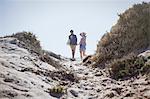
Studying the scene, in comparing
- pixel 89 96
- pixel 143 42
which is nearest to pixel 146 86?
pixel 89 96

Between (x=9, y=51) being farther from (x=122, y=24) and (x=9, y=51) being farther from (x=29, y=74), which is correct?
(x=122, y=24)

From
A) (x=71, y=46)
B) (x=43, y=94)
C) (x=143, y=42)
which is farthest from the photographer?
(x=71, y=46)

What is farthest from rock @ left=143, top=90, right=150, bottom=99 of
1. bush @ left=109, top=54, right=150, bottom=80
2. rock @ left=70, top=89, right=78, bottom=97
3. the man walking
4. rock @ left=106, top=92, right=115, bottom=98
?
the man walking

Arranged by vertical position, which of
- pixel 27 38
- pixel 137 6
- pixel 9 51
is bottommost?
pixel 9 51

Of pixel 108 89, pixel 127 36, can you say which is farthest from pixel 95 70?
pixel 108 89

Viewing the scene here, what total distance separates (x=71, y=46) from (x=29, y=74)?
41.2ft

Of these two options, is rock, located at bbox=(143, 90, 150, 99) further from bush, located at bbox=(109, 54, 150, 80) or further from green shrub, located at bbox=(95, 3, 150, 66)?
green shrub, located at bbox=(95, 3, 150, 66)

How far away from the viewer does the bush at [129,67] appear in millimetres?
12728

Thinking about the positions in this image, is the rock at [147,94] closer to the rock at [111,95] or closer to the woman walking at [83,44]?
the rock at [111,95]

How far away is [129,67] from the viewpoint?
Answer: 13148 millimetres

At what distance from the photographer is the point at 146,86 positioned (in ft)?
35.1

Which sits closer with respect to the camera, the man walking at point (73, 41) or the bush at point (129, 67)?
the bush at point (129, 67)

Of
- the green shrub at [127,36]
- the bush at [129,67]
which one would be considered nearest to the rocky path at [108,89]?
the bush at [129,67]

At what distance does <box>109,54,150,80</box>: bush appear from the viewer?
12728 millimetres
